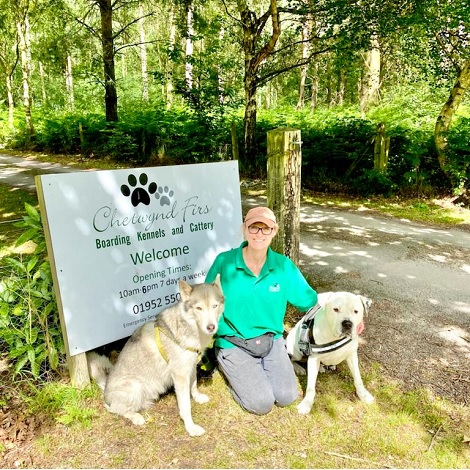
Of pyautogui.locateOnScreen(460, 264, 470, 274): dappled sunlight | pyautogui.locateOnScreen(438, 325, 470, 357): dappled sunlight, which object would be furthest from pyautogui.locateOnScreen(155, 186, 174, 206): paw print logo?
pyautogui.locateOnScreen(460, 264, 470, 274): dappled sunlight

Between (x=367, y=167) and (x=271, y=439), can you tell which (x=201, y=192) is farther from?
Answer: (x=367, y=167)

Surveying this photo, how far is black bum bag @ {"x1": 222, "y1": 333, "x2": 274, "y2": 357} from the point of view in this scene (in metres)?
3.30

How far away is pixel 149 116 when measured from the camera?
15703mm

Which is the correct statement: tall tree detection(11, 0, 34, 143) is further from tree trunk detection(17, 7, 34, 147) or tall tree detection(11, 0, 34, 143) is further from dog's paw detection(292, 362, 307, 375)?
dog's paw detection(292, 362, 307, 375)

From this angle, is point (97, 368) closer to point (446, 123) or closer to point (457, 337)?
point (457, 337)

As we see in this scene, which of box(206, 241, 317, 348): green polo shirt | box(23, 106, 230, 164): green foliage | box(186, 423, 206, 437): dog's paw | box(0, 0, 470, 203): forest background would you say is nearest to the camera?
box(186, 423, 206, 437): dog's paw

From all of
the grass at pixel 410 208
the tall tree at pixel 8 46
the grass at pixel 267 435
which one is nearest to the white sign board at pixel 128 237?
the grass at pixel 267 435

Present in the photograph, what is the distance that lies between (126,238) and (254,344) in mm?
1422

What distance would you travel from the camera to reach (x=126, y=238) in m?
3.32

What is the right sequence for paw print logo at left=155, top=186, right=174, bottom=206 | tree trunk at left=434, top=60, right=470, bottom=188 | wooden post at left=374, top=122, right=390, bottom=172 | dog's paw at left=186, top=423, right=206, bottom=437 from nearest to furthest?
dog's paw at left=186, top=423, right=206, bottom=437
paw print logo at left=155, top=186, right=174, bottom=206
tree trunk at left=434, top=60, right=470, bottom=188
wooden post at left=374, top=122, right=390, bottom=172

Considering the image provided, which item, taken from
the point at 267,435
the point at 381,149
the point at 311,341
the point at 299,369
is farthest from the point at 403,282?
the point at 381,149

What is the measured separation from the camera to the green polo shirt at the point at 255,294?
3217mm

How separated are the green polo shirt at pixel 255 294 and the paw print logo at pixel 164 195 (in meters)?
0.75

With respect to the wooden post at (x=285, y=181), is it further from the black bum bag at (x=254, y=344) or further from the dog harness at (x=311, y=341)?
the black bum bag at (x=254, y=344)
